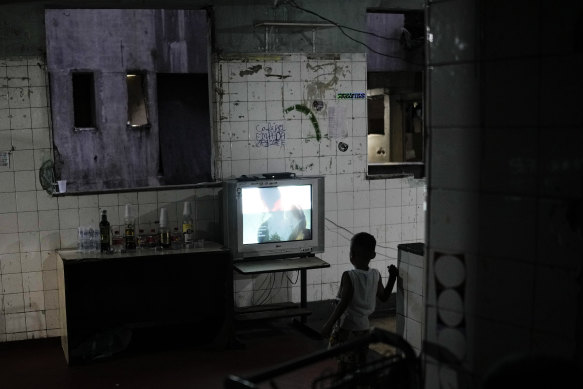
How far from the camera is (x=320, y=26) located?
7.21m

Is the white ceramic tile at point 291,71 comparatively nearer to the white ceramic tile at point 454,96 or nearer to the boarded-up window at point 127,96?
the boarded-up window at point 127,96

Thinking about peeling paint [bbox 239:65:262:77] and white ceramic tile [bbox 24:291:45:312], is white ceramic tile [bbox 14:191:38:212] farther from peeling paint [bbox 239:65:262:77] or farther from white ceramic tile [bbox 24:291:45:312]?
peeling paint [bbox 239:65:262:77]

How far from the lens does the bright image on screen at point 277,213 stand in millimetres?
6887

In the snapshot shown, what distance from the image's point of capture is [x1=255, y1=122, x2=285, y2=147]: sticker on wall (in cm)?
733

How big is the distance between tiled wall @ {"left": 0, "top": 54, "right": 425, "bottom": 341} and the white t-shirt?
281cm

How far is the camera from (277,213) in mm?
6996

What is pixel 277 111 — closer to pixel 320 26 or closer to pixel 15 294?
pixel 320 26

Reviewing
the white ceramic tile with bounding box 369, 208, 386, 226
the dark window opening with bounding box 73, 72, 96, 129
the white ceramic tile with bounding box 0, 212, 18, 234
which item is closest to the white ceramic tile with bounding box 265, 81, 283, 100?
the white ceramic tile with bounding box 369, 208, 386, 226

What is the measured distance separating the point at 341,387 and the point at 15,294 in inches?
201

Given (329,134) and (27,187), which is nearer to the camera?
(27,187)

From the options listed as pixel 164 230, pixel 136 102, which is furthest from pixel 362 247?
pixel 136 102

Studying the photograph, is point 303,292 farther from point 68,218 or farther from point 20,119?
point 20,119

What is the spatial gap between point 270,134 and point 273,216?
0.97 m

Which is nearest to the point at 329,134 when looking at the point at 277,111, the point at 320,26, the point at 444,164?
the point at 277,111
